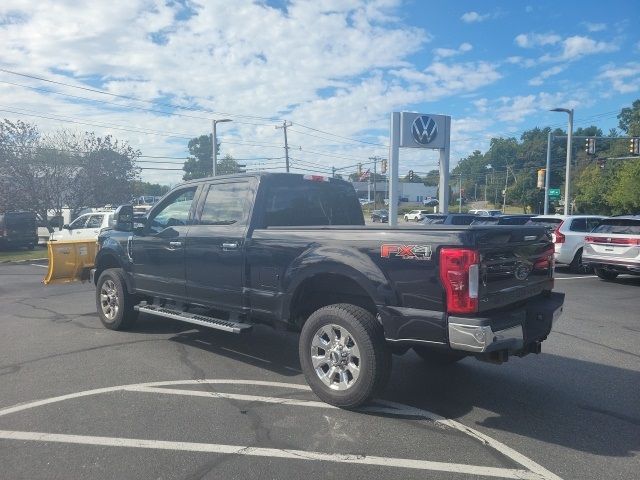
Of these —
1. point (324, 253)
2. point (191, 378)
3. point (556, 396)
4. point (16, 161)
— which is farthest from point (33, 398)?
point (16, 161)

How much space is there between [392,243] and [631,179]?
38317 millimetres

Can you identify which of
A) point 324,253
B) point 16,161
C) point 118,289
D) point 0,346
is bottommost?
point 0,346

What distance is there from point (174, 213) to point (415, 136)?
14126 mm

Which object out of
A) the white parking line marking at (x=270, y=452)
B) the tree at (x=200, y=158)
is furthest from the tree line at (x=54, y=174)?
the tree at (x=200, y=158)

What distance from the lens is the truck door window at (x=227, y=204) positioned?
588cm

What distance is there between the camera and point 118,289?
24.4ft

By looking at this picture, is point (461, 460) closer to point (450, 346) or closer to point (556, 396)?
point (450, 346)

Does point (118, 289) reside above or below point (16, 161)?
below

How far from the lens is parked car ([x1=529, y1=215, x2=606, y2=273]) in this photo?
15.4 m

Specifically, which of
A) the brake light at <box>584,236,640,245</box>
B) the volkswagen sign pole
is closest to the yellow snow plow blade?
the brake light at <box>584,236,640,245</box>

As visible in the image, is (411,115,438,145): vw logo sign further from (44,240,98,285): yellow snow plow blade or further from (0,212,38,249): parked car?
(0,212,38,249): parked car

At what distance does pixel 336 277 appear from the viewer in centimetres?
495

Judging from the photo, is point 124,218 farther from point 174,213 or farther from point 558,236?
point 558,236

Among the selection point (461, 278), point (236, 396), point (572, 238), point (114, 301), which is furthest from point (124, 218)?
point (572, 238)
